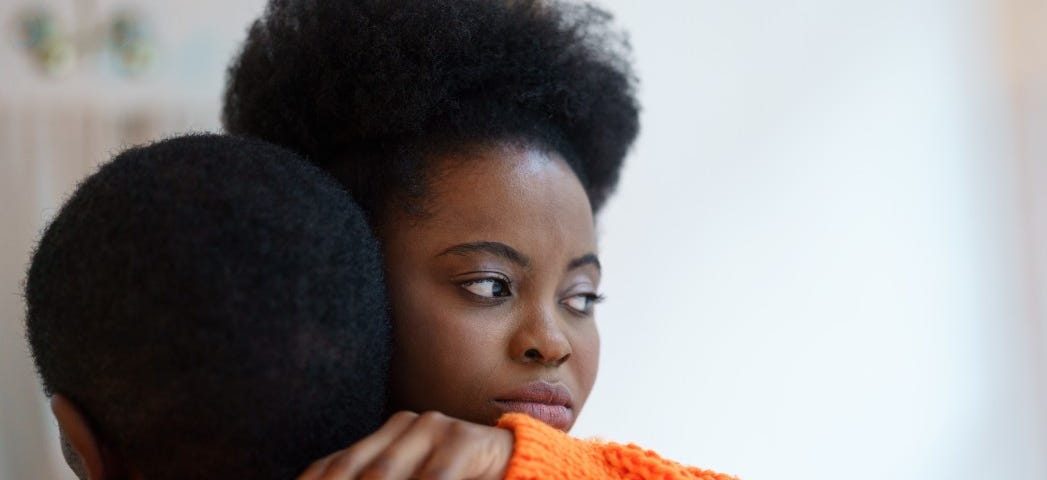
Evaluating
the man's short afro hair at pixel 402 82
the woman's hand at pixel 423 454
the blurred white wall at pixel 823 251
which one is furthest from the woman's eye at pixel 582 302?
the blurred white wall at pixel 823 251

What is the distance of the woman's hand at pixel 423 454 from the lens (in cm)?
Result: 59

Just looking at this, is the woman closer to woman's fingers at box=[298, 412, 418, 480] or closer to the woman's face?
the woman's face

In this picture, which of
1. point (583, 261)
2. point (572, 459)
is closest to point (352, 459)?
A: point (572, 459)

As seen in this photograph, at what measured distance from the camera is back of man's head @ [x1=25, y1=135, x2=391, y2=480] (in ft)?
1.99

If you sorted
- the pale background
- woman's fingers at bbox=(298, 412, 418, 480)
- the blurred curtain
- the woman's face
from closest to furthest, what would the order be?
1. woman's fingers at bbox=(298, 412, 418, 480)
2. the woman's face
3. the blurred curtain
4. the pale background

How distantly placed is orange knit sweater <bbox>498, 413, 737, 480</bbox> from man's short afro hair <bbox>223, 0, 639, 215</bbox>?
32cm

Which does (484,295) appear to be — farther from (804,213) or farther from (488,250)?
(804,213)

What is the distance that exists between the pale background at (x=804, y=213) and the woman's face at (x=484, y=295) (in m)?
0.74

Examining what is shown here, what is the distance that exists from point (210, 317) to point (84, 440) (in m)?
0.14

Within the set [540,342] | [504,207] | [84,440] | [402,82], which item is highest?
[402,82]

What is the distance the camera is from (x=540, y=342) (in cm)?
87

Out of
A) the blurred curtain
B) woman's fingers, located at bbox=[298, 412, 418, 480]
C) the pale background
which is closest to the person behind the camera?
woman's fingers, located at bbox=[298, 412, 418, 480]

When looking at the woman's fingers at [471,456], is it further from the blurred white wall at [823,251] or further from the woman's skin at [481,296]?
the blurred white wall at [823,251]

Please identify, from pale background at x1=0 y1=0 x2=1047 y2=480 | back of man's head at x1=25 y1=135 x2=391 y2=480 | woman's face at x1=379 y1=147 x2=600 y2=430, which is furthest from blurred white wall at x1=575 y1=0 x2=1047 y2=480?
back of man's head at x1=25 y1=135 x2=391 y2=480
